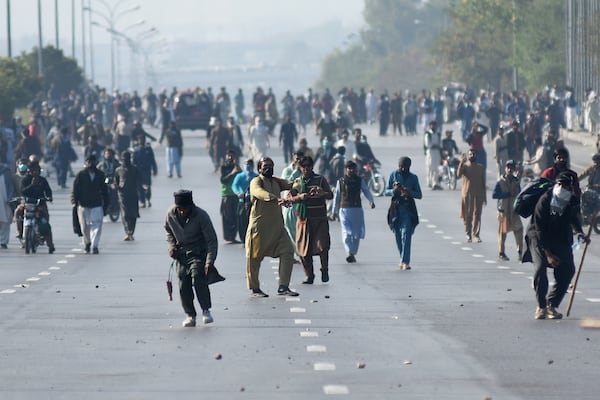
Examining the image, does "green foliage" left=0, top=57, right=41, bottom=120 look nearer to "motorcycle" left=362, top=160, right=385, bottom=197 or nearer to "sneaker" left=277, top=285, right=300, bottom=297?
"motorcycle" left=362, top=160, right=385, bottom=197

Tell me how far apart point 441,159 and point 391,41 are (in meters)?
149

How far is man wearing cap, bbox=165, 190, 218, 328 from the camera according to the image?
1653 centimetres

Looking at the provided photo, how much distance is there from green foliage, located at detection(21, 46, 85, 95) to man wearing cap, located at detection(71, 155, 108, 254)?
56.4 m

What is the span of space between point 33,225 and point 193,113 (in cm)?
4095

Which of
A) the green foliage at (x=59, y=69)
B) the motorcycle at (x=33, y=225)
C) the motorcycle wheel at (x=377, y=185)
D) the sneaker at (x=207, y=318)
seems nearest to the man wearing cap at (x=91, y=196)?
the motorcycle at (x=33, y=225)

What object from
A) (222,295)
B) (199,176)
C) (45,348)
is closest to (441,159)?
(199,176)

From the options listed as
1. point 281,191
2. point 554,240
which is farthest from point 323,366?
point 281,191

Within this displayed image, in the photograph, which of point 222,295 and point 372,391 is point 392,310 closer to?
point 222,295

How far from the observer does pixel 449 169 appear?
4178cm

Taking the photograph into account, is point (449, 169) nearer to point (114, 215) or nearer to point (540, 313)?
point (114, 215)

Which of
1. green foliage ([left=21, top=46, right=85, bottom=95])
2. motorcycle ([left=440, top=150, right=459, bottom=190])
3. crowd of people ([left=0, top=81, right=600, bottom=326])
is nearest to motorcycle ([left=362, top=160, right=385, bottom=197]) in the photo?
crowd of people ([left=0, top=81, right=600, bottom=326])

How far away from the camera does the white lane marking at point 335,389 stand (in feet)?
41.0

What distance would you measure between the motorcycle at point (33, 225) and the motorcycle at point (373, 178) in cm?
1333

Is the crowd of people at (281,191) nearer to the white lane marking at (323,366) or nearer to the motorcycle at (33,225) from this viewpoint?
the motorcycle at (33,225)
